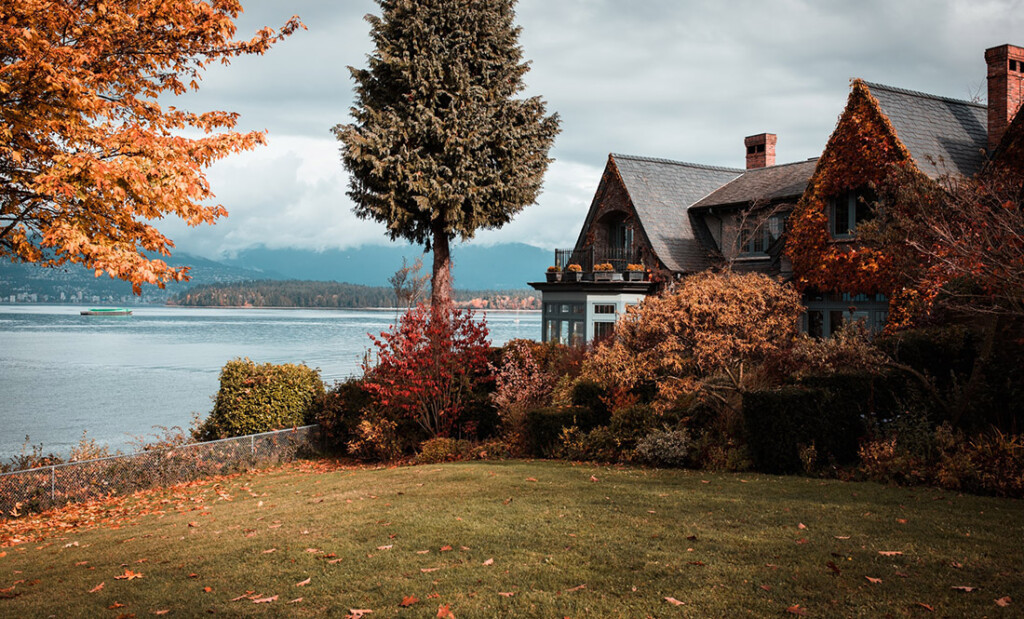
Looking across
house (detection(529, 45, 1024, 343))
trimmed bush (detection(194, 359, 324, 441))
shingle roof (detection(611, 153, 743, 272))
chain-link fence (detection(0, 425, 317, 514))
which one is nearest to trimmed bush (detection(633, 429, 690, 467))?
house (detection(529, 45, 1024, 343))

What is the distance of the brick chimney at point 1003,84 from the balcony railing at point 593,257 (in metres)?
13.0

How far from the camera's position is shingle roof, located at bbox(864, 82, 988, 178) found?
67.8 ft

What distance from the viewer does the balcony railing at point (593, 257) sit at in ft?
98.9

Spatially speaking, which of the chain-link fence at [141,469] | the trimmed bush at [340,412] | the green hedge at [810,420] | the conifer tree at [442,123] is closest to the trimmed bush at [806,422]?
the green hedge at [810,420]

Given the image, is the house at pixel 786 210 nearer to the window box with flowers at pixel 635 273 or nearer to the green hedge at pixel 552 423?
the window box with flowers at pixel 635 273

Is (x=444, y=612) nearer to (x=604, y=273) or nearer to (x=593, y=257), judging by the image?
(x=604, y=273)

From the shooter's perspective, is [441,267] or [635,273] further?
[635,273]

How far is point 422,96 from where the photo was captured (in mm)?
24031

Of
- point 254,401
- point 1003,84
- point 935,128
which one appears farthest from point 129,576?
point 1003,84

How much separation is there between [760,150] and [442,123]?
17.4m

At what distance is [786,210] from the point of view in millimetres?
25406

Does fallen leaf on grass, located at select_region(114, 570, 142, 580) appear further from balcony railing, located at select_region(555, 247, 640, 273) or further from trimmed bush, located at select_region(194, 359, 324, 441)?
balcony railing, located at select_region(555, 247, 640, 273)

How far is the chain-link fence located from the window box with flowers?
1444cm

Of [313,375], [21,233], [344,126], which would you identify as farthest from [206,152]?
[344,126]
